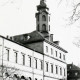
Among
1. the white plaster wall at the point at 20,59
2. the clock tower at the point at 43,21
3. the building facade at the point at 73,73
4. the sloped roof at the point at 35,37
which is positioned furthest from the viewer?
the building facade at the point at 73,73

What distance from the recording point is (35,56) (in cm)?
4322

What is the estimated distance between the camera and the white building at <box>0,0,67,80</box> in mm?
35219

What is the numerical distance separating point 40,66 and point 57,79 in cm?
843

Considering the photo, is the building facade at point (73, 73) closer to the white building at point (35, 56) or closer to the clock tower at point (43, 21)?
the white building at point (35, 56)

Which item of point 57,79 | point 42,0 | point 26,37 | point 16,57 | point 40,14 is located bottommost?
point 57,79

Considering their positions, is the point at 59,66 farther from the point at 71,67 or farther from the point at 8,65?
the point at 71,67

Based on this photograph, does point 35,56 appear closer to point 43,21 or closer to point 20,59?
point 20,59

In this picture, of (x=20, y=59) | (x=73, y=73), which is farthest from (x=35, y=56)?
(x=73, y=73)

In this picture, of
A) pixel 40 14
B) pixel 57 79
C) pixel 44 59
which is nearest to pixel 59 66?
pixel 57 79

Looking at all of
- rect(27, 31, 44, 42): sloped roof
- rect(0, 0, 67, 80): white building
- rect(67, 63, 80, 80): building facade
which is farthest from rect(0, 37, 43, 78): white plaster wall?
rect(67, 63, 80, 80): building facade

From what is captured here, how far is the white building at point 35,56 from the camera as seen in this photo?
1387 inches

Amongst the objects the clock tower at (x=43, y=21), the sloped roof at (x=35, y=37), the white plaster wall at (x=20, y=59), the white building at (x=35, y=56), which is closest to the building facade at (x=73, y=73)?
the white building at (x=35, y=56)

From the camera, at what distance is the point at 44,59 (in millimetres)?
46594

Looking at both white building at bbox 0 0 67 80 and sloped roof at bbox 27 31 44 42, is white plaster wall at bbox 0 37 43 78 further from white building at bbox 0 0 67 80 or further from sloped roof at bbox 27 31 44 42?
sloped roof at bbox 27 31 44 42
